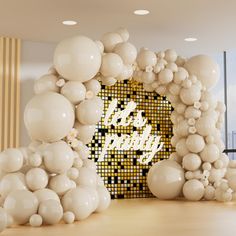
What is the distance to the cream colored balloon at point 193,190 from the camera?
24.6 feet

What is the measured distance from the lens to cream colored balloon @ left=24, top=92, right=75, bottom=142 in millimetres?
5602

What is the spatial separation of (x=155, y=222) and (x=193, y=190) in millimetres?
2036

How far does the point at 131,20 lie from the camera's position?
7270 millimetres

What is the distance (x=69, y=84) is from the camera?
595cm

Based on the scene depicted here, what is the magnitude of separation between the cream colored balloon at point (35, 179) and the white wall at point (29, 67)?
2.79m

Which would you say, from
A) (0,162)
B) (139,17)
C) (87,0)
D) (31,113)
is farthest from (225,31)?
(0,162)

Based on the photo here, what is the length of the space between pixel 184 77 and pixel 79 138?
2.11m

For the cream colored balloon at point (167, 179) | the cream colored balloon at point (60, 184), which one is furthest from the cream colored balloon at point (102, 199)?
the cream colored balloon at point (167, 179)

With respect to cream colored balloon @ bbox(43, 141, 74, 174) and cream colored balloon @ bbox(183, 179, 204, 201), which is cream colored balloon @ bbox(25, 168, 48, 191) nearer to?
cream colored balloon @ bbox(43, 141, 74, 174)

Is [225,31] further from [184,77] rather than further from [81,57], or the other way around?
[81,57]

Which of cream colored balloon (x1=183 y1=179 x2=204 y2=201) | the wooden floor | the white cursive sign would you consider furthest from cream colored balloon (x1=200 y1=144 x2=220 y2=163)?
the white cursive sign

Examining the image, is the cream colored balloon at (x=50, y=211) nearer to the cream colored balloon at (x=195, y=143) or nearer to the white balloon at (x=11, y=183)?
the white balloon at (x=11, y=183)

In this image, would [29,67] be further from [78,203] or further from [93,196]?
[78,203]

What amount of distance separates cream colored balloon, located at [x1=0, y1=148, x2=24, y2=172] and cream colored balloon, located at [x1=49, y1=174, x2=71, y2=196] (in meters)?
0.41
